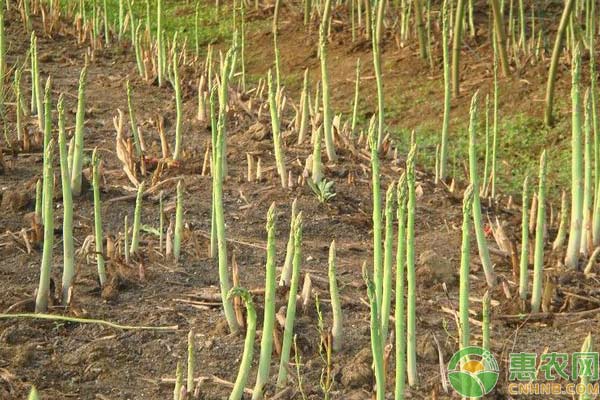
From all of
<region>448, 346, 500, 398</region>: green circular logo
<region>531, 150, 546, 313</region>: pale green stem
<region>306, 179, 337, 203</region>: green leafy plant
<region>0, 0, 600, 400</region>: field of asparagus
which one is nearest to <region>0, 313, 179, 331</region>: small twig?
<region>0, 0, 600, 400</region>: field of asparagus

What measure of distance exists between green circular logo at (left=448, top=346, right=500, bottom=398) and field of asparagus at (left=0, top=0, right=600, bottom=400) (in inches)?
0.5

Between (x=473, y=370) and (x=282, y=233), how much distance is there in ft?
3.65

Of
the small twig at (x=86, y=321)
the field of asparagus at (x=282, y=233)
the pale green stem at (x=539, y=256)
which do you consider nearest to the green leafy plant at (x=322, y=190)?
the field of asparagus at (x=282, y=233)

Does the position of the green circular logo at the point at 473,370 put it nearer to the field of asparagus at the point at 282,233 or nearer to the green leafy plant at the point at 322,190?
the field of asparagus at the point at 282,233

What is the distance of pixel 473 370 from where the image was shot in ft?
6.63

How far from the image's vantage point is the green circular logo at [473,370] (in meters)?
1.96

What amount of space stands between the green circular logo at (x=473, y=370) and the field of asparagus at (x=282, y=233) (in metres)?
0.01

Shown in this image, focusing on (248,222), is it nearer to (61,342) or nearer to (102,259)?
(102,259)

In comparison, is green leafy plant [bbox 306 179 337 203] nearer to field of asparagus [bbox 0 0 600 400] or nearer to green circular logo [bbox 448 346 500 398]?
field of asparagus [bbox 0 0 600 400]

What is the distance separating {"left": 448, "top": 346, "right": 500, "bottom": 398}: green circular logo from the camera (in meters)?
1.96

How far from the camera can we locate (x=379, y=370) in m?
1.74

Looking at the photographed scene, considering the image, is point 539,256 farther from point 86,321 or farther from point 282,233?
point 86,321

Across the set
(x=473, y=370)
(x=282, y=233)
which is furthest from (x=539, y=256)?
(x=282, y=233)

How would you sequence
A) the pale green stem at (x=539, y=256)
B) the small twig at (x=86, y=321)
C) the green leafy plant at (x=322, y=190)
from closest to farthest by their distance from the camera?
the small twig at (x=86, y=321) < the pale green stem at (x=539, y=256) < the green leafy plant at (x=322, y=190)
